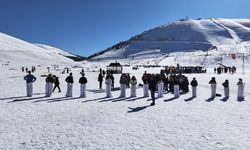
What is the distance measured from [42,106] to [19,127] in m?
5.32

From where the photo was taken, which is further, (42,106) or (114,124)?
(42,106)

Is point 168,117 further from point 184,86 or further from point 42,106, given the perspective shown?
point 184,86

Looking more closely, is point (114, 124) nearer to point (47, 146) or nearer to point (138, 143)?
point (138, 143)

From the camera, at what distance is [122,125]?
44.1 ft

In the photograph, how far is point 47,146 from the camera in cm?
1046

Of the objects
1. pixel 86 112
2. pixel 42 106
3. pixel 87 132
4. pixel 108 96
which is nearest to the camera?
pixel 87 132

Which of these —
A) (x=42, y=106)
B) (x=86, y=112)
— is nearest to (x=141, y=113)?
(x=86, y=112)

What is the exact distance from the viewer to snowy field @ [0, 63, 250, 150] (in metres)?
10.8

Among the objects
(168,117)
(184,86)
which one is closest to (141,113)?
(168,117)

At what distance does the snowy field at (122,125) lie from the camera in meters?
10.8

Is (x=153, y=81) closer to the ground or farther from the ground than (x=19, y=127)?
farther from the ground

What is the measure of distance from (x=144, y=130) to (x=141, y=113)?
3.50 meters

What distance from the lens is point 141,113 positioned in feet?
52.9

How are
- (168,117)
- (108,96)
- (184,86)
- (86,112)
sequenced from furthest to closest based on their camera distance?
(184,86)
(108,96)
(86,112)
(168,117)
